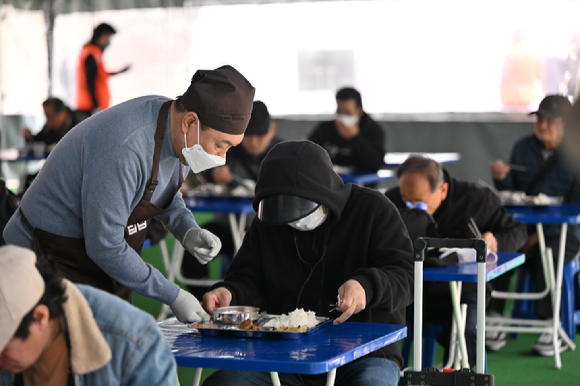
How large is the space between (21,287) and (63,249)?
106 centimetres

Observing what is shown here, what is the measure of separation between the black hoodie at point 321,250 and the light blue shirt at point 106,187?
403 mm

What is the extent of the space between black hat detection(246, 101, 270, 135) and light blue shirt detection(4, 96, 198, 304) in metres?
3.75

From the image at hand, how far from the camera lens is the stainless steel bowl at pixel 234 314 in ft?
8.39

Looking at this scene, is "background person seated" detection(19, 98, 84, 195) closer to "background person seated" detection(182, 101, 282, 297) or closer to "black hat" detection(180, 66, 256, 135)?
"background person seated" detection(182, 101, 282, 297)

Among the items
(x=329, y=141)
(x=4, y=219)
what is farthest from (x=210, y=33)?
(x=4, y=219)

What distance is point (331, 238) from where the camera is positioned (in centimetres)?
289

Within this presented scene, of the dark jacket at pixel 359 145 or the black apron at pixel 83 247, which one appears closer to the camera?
the black apron at pixel 83 247

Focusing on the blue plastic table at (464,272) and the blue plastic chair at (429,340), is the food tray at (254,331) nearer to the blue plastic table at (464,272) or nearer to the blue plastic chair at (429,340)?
the blue plastic table at (464,272)

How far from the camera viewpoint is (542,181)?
5.73 metres

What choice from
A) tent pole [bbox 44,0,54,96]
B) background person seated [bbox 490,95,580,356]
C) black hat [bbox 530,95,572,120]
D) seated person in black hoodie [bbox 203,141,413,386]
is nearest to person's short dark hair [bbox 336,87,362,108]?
background person seated [bbox 490,95,580,356]

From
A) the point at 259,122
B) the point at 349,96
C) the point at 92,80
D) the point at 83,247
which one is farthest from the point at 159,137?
the point at 92,80

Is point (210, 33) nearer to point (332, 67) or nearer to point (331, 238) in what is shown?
point (332, 67)

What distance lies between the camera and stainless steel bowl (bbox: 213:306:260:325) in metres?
2.56

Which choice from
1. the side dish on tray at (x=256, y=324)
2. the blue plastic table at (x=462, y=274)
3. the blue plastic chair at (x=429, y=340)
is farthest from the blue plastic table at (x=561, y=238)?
the side dish on tray at (x=256, y=324)
